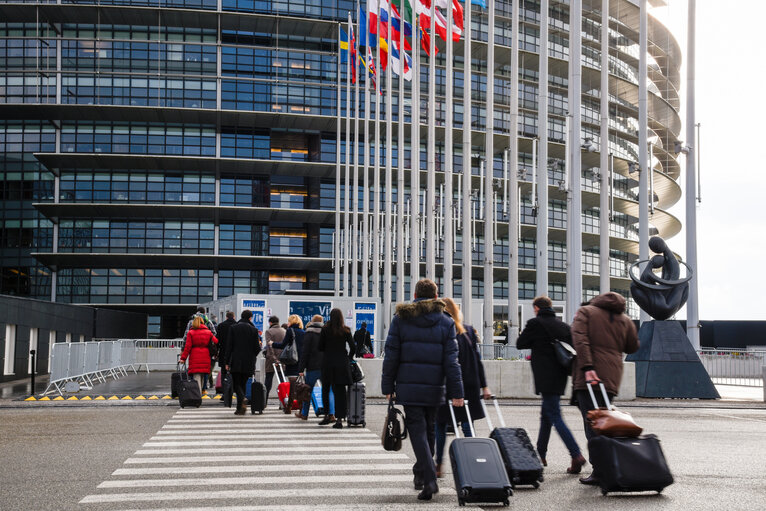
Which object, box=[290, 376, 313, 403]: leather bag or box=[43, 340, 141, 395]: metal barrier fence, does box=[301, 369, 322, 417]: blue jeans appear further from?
box=[43, 340, 141, 395]: metal barrier fence

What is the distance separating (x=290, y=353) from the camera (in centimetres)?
1617

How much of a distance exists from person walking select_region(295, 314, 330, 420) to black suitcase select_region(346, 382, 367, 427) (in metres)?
0.43

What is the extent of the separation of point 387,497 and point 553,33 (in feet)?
212

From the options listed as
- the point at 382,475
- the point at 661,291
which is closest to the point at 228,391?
the point at 382,475

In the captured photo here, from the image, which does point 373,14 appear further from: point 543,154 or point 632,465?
point 632,465

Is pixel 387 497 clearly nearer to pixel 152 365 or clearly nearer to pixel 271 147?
pixel 152 365

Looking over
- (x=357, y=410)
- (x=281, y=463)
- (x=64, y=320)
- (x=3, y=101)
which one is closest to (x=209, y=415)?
(x=357, y=410)

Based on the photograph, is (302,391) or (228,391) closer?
(302,391)

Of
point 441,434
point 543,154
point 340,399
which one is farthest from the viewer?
point 543,154

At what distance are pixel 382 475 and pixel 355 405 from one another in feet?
16.8

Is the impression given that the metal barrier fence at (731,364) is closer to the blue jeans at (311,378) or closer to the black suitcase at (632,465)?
the blue jeans at (311,378)

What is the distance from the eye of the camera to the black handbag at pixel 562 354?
9.27 meters

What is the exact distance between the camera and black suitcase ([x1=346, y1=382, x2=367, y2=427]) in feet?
46.5

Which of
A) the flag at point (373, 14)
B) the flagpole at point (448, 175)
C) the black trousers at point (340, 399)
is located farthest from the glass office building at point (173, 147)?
the black trousers at point (340, 399)
